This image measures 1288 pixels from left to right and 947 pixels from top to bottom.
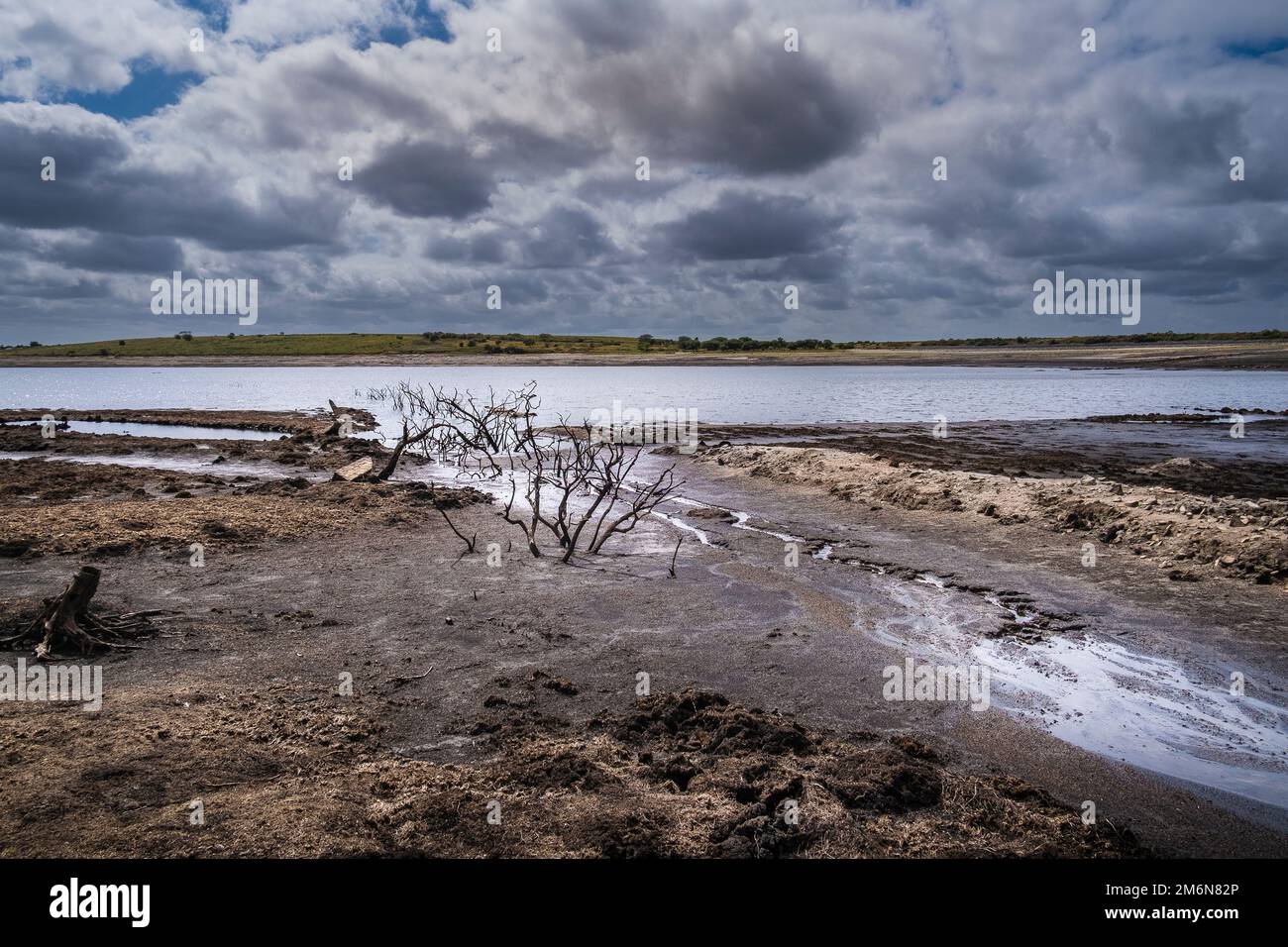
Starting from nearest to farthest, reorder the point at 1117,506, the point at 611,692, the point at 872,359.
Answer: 1. the point at 611,692
2. the point at 1117,506
3. the point at 872,359

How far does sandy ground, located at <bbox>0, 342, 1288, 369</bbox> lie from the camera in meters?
107

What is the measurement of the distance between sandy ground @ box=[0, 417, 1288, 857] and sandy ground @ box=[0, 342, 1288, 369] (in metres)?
109

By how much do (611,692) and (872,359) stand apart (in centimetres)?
A: 15629

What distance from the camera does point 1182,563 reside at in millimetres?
11531

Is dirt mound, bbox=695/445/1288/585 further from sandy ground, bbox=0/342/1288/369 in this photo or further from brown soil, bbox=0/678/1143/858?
sandy ground, bbox=0/342/1288/369

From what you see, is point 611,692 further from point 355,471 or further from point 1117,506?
point 355,471

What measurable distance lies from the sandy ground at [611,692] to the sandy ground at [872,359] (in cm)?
10910

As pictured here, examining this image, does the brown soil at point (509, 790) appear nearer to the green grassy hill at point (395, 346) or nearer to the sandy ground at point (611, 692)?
the sandy ground at point (611, 692)

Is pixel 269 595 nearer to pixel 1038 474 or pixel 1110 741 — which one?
pixel 1110 741

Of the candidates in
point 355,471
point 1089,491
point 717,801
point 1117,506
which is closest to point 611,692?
point 717,801

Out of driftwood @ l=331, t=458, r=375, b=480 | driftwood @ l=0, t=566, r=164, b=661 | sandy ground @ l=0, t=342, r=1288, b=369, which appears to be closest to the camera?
driftwood @ l=0, t=566, r=164, b=661

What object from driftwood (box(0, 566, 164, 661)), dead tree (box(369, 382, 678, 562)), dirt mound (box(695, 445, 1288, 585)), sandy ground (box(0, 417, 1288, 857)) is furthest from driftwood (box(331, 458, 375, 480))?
driftwood (box(0, 566, 164, 661))

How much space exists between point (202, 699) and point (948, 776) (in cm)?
637

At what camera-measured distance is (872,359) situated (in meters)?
154
